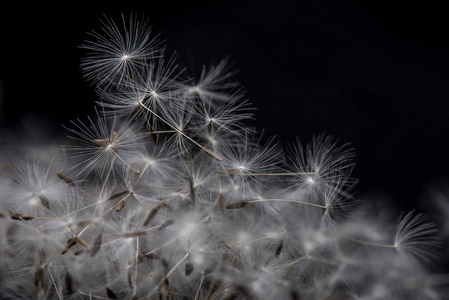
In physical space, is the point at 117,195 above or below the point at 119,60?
below

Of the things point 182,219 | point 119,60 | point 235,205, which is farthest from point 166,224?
point 119,60

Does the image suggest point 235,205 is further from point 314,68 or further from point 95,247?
point 314,68

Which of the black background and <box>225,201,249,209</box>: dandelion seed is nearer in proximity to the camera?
<box>225,201,249,209</box>: dandelion seed

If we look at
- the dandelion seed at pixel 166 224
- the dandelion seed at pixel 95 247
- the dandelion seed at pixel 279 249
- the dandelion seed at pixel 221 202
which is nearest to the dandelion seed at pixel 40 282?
the dandelion seed at pixel 95 247

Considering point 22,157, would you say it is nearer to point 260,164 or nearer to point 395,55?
point 260,164

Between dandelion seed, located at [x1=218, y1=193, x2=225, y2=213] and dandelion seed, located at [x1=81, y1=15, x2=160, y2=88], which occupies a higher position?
dandelion seed, located at [x1=81, y1=15, x2=160, y2=88]

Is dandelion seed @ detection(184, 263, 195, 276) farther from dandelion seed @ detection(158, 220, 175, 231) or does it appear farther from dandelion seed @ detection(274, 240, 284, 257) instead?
dandelion seed @ detection(274, 240, 284, 257)

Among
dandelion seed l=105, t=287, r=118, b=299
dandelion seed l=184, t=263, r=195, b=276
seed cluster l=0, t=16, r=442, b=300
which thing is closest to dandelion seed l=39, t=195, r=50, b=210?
seed cluster l=0, t=16, r=442, b=300

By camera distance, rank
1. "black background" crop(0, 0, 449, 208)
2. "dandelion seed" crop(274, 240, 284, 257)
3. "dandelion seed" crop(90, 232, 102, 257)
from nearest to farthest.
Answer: "dandelion seed" crop(90, 232, 102, 257), "dandelion seed" crop(274, 240, 284, 257), "black background" crop(0, 0, 449, 208)

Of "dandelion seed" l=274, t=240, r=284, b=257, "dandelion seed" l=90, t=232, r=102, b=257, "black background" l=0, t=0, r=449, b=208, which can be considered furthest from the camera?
"black background" l=0, t=0, r=449, b=208

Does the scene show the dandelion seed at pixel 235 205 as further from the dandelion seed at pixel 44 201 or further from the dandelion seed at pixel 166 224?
the dandelion seed at pixel 44 201
